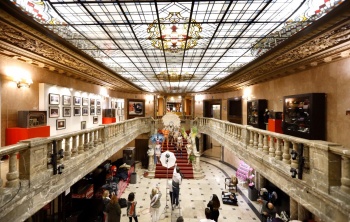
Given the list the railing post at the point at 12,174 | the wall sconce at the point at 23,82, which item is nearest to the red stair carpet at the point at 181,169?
the wall sconce at the point at 23,82

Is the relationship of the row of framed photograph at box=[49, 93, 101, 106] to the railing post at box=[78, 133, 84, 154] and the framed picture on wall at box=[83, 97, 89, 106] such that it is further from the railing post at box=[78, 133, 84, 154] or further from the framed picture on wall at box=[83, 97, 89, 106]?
the railing post at box=[78, 133, 84, 154]

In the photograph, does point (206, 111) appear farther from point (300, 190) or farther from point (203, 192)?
point (300, 190)

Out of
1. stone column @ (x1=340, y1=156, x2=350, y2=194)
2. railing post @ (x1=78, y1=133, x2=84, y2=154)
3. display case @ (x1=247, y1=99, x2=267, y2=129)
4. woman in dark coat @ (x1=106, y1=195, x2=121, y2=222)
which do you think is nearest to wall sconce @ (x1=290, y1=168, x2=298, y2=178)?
stone column @ (x1=340, y1=156, x2=350, y2=194)

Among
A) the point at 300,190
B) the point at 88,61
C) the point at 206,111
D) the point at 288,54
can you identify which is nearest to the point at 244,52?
the point at 288,54

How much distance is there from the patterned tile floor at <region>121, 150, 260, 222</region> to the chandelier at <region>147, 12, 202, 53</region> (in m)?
7.02

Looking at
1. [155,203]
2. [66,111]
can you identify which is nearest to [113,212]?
[155,203]

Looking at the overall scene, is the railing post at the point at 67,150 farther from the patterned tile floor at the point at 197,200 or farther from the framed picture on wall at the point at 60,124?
the patterned tile floor at the point at 197,200

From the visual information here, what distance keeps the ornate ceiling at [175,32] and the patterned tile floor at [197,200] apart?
257 inches

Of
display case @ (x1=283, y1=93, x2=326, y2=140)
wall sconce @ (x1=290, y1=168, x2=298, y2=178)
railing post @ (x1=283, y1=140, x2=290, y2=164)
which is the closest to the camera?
wall sconce @ (x1=290, y1=168, x2=298, y2=178)

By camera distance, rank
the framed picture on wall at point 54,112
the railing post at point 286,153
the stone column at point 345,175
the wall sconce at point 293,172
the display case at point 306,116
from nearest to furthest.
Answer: the stone column at point 345,175
the wall sconce at point 293,172
the railing post at point 286,153
the display case at point 306,116
the framed picture on wall at point 54,112

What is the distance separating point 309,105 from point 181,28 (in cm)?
456

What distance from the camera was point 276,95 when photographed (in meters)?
8.80

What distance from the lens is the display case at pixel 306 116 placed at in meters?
5.84

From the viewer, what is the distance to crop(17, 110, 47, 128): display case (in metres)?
5.89
